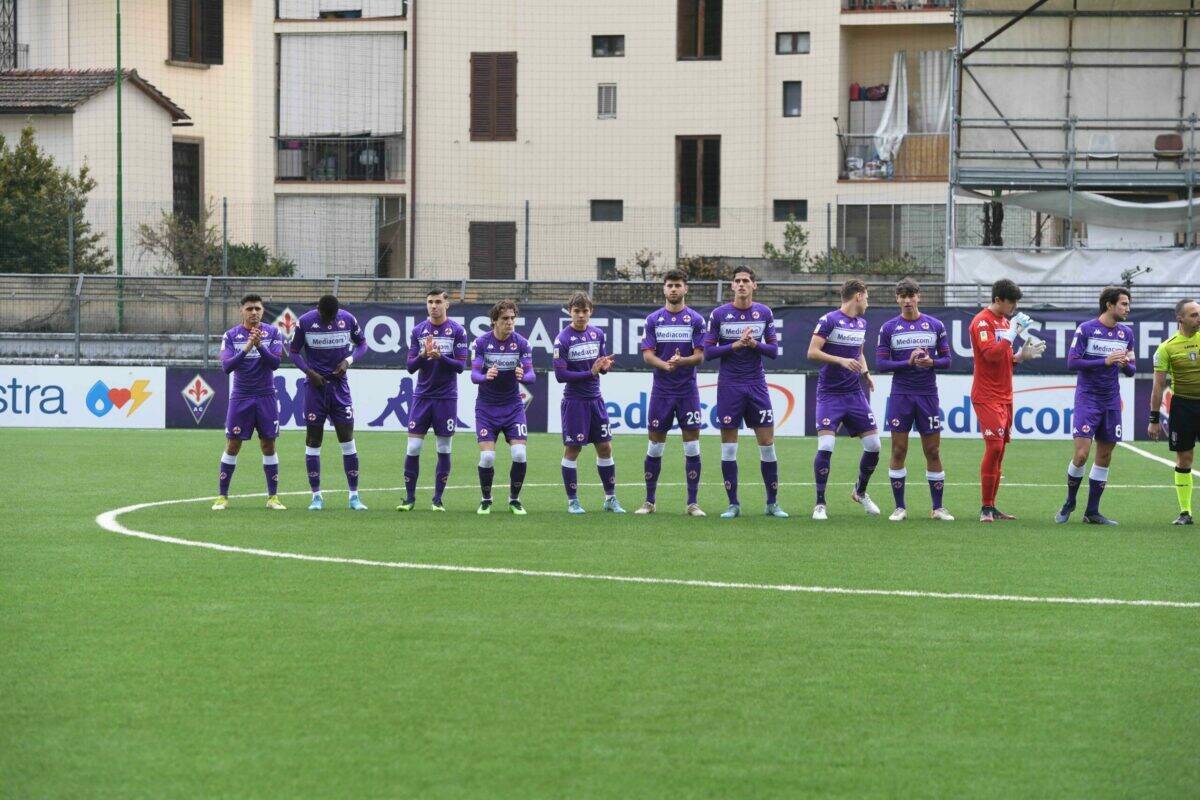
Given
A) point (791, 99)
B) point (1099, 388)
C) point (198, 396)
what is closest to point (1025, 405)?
point (1099, 388)

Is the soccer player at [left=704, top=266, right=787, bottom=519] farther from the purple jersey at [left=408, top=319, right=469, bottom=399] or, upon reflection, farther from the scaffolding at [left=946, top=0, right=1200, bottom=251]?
the scaffolding at [left=946, top=0, right=1200, bottom=251]

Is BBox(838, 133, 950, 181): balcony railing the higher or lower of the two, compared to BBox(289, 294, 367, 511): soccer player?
higher

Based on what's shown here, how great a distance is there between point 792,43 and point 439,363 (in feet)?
97.3

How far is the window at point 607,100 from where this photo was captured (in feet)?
145

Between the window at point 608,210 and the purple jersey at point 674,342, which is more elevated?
the window at point 608,210

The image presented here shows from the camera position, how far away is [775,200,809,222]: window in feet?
142

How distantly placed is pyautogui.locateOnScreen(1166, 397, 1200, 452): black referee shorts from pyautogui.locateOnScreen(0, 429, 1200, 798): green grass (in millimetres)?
833

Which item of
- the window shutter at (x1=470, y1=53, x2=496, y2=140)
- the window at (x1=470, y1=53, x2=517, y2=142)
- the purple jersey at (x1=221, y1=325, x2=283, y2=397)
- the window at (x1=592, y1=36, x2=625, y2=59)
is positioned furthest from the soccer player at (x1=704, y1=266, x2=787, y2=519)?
the window shutter at (x1=470, y1=53, x2=496, y2=140)

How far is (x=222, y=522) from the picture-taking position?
14.5m

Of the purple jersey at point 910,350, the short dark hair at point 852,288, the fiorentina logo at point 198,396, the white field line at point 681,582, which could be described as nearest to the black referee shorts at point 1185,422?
the purple jersey at point 910,350

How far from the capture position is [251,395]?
16031 mm

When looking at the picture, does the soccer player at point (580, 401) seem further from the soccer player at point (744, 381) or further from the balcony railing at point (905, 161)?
the balcony railing at point (905, 161)

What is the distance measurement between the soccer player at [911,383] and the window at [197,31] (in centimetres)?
3935

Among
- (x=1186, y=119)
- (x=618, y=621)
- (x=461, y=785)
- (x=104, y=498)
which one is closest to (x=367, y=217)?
(x=1186, y=119)
